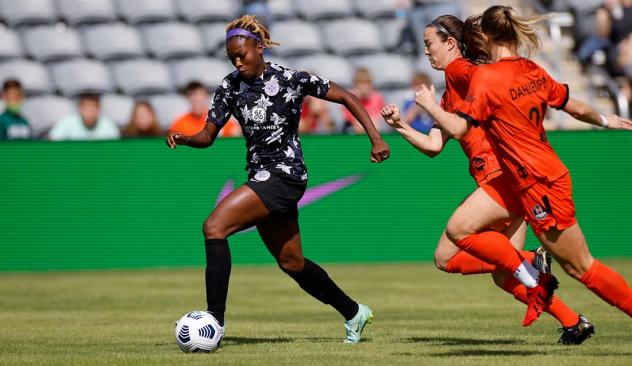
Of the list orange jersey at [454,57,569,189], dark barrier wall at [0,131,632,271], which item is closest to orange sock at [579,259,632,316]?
orange jersey at [454,57,569,189]

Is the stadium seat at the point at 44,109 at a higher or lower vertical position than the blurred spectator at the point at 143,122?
lower

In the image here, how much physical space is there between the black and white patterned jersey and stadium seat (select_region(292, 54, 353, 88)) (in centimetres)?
1132

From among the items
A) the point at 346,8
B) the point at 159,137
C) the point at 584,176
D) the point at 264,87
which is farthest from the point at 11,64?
the point at 264,87

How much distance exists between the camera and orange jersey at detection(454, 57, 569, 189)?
7629 millimetres

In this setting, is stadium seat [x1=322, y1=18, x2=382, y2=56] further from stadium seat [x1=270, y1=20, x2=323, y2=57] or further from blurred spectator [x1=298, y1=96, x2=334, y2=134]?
blurred spectator [x1=298, y1=96, x2=334, y2=134]

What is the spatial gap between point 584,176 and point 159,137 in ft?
18.7

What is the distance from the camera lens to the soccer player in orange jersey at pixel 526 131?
24.9ft

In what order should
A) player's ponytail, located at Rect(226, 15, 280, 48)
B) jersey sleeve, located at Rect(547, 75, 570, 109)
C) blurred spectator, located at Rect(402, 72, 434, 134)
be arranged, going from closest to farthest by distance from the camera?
jersey sleeve, located at Rect(547, 75, 570, 109)
player's ponytail, located at Rect(226, 15, 280, 48)
blurred spectator, located at Rect(402, 72, 434, 134)

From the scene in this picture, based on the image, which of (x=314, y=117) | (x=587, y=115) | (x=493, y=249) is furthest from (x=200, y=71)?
(x=587, y=115)

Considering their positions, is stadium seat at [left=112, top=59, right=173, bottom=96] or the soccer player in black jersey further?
stadium seat at [left=112, top=59, right=173, bottom=96]

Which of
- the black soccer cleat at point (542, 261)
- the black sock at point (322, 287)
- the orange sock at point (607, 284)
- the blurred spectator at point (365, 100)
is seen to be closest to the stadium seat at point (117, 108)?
the blurred spectator at point (365, 100)

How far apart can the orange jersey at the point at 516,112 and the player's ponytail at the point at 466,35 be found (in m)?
1.04

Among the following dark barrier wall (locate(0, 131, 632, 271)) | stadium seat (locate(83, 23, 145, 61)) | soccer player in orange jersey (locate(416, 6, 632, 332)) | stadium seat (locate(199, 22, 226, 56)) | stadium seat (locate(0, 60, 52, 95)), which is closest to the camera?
soccer player in orange jersey (locate(416, 6, 632, 332))

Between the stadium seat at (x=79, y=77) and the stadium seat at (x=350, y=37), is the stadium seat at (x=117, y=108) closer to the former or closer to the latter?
the stadium seat at (x=79, y=77)
